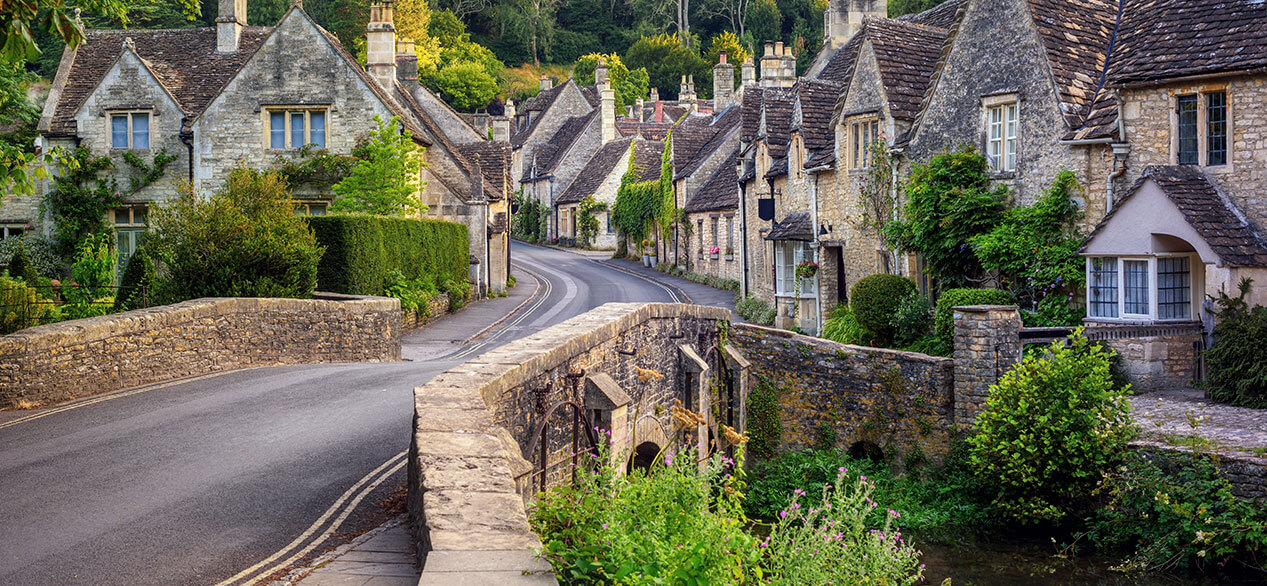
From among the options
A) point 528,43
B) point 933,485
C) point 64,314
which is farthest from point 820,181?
point 528,43

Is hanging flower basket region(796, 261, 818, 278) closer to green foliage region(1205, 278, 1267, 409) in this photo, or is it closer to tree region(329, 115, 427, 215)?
tree region(329, 115, 427, 215)

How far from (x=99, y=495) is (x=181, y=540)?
6.54 feet

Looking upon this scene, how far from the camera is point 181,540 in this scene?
8.80 metres

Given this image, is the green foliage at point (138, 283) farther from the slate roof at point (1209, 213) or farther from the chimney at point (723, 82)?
the chimney at point (723, 82)

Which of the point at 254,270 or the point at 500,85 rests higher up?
the point at 500,85

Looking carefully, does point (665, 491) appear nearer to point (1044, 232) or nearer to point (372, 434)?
point (372, 434)

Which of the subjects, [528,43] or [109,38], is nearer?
[109,38]

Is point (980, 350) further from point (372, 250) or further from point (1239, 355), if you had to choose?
point (372, 250)

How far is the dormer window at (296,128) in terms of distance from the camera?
35906 mm

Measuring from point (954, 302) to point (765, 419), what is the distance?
4.55 meters

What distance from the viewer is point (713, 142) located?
166 ft

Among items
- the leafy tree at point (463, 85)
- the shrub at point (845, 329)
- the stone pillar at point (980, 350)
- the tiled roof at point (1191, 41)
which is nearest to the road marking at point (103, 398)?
the stone pillar at point (980, 350)

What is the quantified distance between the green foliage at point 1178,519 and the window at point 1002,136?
28.3 ft

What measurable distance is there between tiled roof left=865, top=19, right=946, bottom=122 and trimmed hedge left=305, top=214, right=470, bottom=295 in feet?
43.7
